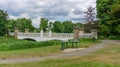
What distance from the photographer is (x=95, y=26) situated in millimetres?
63781

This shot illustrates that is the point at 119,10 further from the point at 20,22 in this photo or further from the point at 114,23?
the point at 20,22

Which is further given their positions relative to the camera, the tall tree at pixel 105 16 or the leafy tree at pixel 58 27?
the leafy tree at pixel 58 27

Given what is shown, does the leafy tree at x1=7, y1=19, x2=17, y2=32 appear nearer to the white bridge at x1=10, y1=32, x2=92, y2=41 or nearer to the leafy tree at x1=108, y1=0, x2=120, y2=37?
the white bridge at x1=10, y1=32, x2=92, y2=41

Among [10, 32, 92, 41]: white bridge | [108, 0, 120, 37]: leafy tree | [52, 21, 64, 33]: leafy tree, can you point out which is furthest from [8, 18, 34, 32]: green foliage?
[108, 0, 120, 37]: leafy tree

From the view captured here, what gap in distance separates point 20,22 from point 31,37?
38.7m

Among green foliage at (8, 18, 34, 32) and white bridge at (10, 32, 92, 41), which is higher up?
green foliage at (8, 18, 34, 32)

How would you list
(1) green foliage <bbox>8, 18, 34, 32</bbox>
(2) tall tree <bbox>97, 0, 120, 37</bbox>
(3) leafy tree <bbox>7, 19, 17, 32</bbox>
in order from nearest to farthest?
(2) tall tree <bbox>97, 0, 120, 37</bbox>, (3) leafy tree <bbox>7, 19, 17, 32</bbox>, (1) green foliage <bbox>8, 18, 34, 32</bbox>

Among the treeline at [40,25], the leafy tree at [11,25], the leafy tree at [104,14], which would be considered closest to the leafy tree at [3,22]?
the treeline at [40,25]

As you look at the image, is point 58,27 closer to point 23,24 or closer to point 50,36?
point 23,24

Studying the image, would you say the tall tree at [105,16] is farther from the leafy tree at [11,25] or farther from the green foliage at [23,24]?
the green foliage at [23,24]

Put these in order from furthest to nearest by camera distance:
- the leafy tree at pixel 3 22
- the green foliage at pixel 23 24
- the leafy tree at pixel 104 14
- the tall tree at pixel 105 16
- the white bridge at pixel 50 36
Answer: the green foliage at pixel 23 24
the leafy tree at pixel 3 22
the leafy tree at pixel 104 14
the tall tree at pixel 105 16
the white bridge at pixel 50 36

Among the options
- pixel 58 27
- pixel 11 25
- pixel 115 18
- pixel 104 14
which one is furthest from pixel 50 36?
pixel 11 25

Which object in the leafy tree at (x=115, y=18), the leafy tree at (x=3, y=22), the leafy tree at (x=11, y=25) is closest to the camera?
the leafy tree at (x=115, y=18)

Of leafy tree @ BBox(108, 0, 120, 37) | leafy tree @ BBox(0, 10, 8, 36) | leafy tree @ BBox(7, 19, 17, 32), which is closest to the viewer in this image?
leafy tree @ BBox(108, 0, 120, 37)
